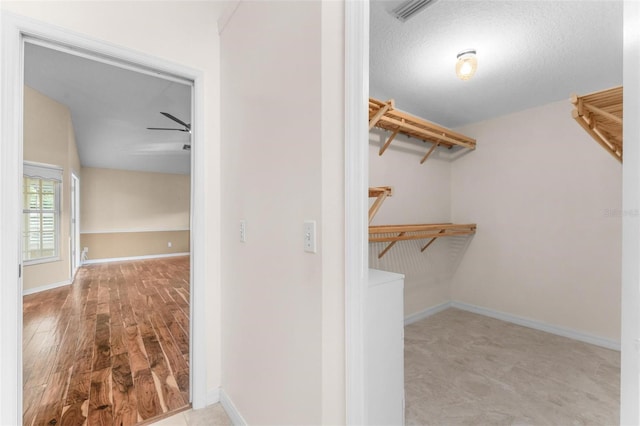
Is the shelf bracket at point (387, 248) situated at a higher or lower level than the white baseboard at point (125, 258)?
higher

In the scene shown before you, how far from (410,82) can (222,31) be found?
1.50 metres

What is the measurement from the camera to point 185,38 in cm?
176

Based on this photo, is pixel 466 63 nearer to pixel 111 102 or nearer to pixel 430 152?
pixel 430 152

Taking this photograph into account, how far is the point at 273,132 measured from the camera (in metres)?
1.29

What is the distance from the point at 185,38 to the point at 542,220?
3489 millimetres

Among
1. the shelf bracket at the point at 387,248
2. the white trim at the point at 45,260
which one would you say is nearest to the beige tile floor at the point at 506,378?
the shelf bracket at the point at 387,248

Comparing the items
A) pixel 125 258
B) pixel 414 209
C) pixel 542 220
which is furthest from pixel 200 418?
pixel 125 258

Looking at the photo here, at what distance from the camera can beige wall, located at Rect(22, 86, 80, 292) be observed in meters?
1.81

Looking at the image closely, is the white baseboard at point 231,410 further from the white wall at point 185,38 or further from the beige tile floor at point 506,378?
the beige tile floor at point 506,378

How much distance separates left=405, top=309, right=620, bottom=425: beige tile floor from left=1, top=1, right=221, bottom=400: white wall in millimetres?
1450

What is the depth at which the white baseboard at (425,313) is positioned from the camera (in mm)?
3213

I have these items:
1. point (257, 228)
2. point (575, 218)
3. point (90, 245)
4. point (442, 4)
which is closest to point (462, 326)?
point (575, 218)

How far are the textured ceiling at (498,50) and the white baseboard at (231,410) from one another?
235cm

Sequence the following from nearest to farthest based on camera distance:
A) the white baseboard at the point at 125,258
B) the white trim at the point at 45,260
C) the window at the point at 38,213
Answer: the window at the point at 38,213, the white trim at the point at 45,260, the white baseboard at the point at 125,258
